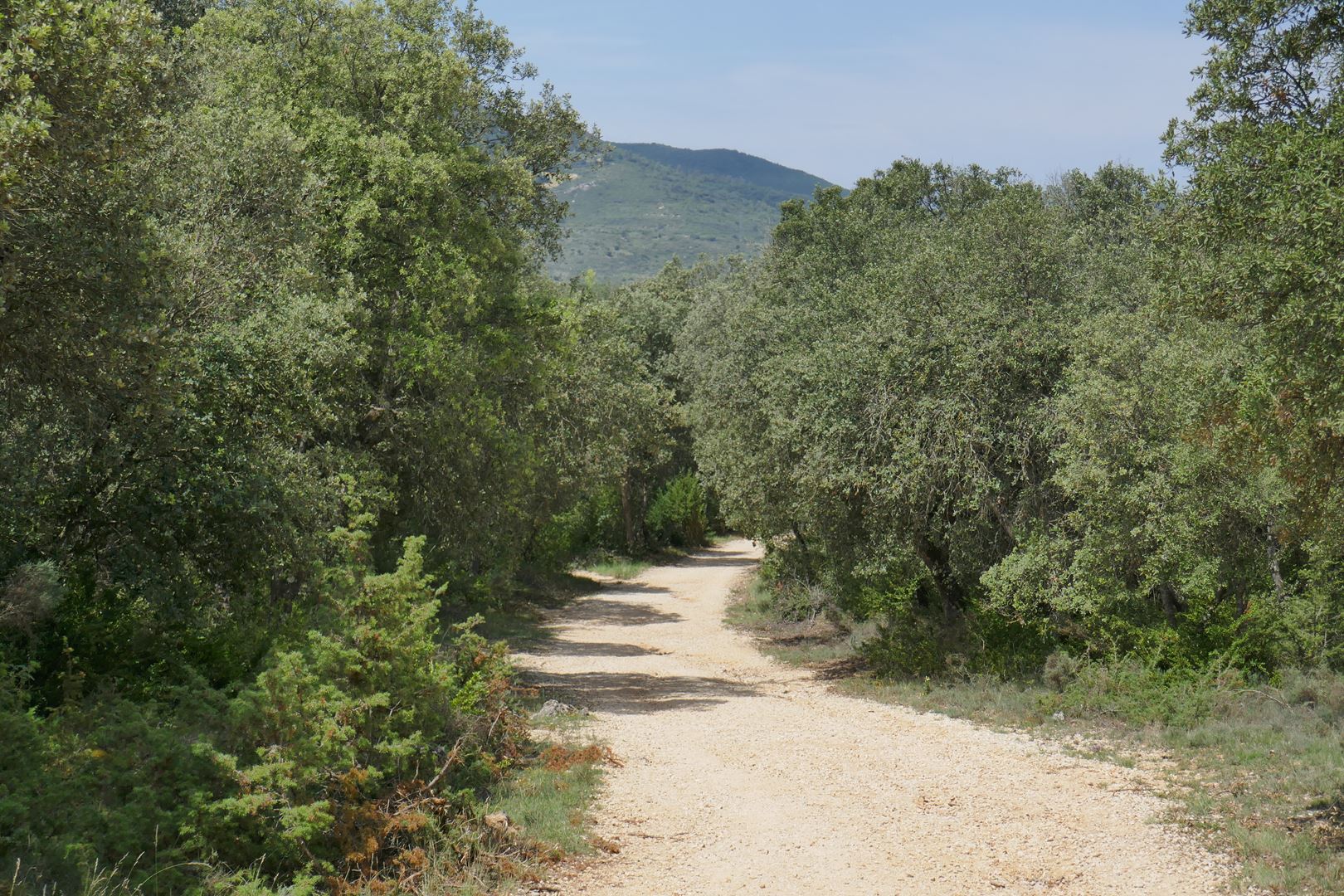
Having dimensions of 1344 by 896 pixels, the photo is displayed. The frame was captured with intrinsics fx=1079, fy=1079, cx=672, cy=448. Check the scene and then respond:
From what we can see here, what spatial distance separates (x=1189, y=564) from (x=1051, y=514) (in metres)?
2.60

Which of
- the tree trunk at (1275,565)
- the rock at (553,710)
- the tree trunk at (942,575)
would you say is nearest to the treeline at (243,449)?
the rock at (553,710)

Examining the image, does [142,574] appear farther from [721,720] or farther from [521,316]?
[521,316]

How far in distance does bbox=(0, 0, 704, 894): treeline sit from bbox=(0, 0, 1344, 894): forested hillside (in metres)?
0.04

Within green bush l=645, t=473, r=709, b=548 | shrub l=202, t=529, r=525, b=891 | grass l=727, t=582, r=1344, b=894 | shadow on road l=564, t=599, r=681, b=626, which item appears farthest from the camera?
green bush l=645, t=473, r=709, b=548

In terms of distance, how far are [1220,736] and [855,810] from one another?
475 cm

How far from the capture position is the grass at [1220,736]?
8.27 metres

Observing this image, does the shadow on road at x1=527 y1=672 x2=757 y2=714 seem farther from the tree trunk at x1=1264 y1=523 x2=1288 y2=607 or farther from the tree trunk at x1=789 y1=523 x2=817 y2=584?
Answer: the tree trunk at x1=1264 y1=523 x2=1288 y2=607

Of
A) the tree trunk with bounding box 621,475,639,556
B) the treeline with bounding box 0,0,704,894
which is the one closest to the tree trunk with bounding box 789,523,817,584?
the treeline with bounding box 0,0,704,894

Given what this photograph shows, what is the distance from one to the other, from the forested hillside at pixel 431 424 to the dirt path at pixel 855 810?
5.09ft

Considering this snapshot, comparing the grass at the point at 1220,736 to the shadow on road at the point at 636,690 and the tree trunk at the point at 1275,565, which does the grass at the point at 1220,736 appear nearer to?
the tree trunk at the point at 1275,565

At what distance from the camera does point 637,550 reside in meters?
46.2

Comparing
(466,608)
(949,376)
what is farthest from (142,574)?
(466,608)

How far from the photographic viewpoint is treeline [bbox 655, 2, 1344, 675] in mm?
8555

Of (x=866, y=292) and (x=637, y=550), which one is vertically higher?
(x=866, y=292)
